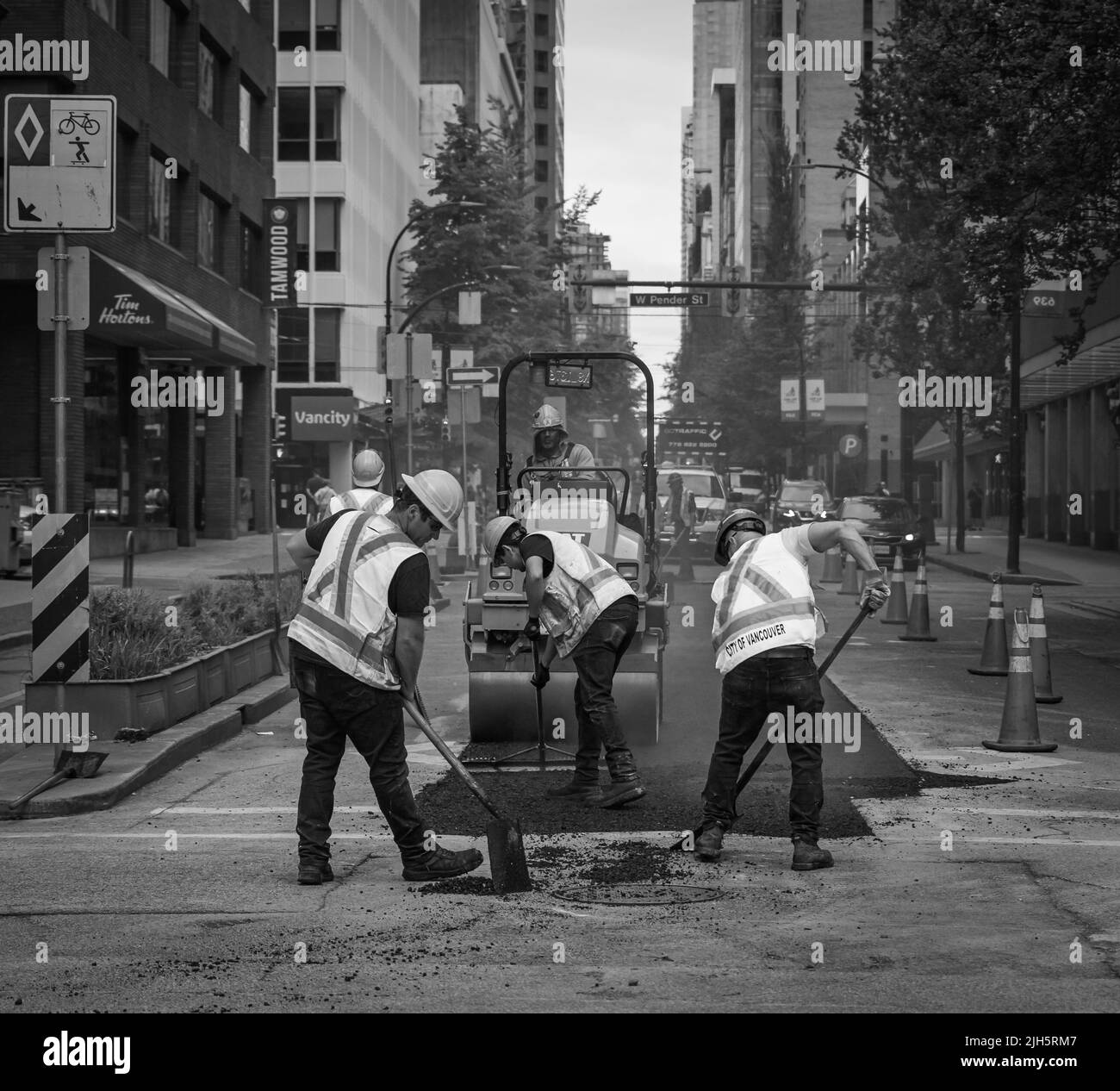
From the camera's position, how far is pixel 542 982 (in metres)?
5.73

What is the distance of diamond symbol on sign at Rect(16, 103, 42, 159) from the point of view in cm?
1003

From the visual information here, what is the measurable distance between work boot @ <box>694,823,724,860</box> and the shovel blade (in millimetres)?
973

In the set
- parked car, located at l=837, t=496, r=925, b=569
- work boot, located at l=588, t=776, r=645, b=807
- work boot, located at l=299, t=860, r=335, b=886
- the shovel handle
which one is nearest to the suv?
parked car, located at l=837, t=496, r=925, b=569

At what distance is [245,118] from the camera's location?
4366cm

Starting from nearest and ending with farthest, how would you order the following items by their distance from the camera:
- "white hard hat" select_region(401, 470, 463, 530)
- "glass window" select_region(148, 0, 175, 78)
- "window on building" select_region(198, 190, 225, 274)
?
"white hard hat" select_region(401, 470, 463, 530) < "glass window" select_region(148, 0, 175, 78) < "window on building" select_region(198, 190, 225, 274)

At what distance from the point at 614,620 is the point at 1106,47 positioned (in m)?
10.5

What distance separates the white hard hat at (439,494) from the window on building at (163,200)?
1095 inches

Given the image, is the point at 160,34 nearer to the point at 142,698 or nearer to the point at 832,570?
the point at 832,570

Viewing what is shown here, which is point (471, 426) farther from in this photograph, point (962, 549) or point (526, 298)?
point (962, 549)

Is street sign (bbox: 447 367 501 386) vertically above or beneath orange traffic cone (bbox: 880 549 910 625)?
above

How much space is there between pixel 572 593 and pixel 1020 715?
3.45m

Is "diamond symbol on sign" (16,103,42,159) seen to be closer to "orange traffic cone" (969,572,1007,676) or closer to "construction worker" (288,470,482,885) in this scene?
"construction worker" (288,470,482,885)

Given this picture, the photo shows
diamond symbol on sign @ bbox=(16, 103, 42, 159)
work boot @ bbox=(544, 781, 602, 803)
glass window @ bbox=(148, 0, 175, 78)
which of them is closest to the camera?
work boot @ bbox=(544, 781, 602, 803)
